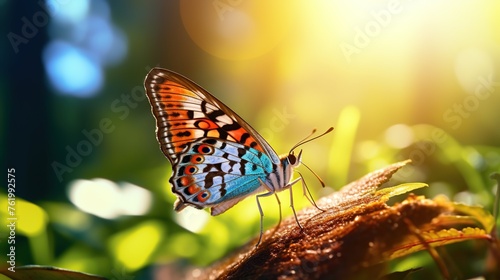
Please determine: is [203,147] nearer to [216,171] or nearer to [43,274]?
[216,171]

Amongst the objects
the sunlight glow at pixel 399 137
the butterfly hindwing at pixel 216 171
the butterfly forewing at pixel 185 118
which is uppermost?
the butterfly forewing at pixel 185 118

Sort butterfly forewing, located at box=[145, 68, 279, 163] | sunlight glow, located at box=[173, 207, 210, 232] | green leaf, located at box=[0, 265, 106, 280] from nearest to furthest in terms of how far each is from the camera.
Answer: green leaf, located at box=[0, 265, 106, 280] < butterfly forewing, located at box=[145, 68, 279, 163] < sunlight glow, located at box=[173, 207, 210, 232]

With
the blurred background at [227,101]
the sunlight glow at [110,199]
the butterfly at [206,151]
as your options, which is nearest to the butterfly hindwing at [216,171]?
the butterfly at [206,151]

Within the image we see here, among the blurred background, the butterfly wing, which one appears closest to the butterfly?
the butterfly wing

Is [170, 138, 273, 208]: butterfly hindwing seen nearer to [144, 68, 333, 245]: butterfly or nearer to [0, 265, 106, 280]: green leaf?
[144, 68, 333, 245]: butterfly

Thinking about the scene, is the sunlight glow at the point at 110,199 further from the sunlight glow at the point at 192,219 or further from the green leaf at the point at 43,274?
the green leaf at the point at 43,274

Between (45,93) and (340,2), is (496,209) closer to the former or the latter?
→ (340,2)

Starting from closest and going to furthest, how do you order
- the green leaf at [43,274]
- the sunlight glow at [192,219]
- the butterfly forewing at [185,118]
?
1. the green leaf at [43,274]
2. the butterfly forewing at [185,118]
3. the sunlight glow at [192,219]
